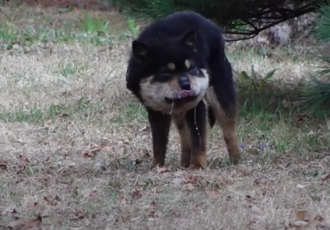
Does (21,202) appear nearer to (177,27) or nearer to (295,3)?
(177,27)

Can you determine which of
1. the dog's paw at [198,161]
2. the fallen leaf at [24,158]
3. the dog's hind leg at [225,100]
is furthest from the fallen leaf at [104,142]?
the dog's paw at [198,161]

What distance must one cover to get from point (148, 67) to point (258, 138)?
1.93m

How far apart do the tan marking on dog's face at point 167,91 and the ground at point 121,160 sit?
18.1 inches

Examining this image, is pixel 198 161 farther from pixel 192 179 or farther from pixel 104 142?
pixel 104 142

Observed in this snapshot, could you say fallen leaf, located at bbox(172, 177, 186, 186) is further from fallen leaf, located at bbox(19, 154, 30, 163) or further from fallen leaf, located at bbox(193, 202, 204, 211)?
fallen leaf, located at bbox(19, 154, 30, 163)

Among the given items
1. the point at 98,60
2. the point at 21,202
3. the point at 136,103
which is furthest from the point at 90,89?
the point at 21,202

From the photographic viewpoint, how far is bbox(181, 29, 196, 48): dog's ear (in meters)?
5.82

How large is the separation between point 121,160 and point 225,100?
0.98m

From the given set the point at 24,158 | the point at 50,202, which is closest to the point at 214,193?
the point at 50,202

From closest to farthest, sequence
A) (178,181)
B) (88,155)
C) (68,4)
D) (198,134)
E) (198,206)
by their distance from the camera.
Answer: (198,206)
(178,181)
(198,134)
(88,155)
(68,4)

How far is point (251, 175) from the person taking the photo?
588cm

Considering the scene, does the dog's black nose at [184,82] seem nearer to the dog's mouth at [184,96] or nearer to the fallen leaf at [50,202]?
the dog's mouth at [184,96]

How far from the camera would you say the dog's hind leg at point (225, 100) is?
643 cm

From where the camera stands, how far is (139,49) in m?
5.79
